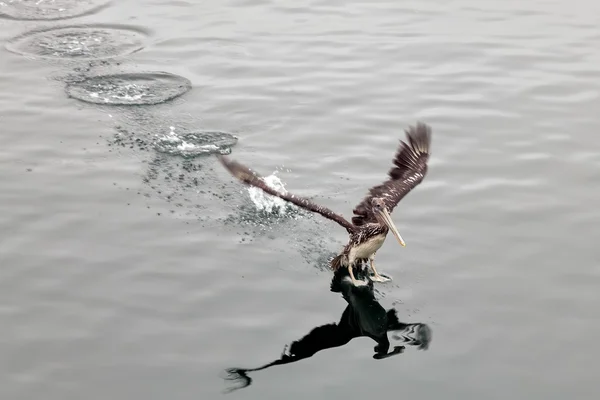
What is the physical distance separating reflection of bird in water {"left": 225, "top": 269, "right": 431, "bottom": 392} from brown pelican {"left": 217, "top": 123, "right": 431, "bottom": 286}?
1.19 feet

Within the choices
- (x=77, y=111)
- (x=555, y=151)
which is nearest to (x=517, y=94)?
(x=555, y=151)

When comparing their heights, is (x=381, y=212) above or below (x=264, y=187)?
below

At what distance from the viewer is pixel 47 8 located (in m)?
20.4

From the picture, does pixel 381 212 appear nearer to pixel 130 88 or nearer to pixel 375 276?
pixel 375 276

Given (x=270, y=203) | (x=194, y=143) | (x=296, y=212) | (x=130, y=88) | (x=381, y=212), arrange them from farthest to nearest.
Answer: (x=130, y=88) → (x=194, y=143) → (x=270, y=203) → (x=296, y=212) → (x=381, y=212)

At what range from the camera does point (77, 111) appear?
16234mm

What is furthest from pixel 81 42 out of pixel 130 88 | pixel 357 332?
pixel 357 332

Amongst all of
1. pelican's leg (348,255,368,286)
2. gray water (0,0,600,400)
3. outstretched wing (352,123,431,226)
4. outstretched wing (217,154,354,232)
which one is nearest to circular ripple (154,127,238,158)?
gray water (0,0,600,400)

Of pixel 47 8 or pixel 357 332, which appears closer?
pixel 357 332

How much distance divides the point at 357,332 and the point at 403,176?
2.89 m

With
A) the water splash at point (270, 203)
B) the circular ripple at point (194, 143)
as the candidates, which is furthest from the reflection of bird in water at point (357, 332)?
the circular ripple at point (194, 143)

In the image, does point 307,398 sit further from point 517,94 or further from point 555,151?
point 517,94

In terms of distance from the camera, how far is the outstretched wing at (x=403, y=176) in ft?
41.1

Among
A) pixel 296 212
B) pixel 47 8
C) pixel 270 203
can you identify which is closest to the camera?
pixel 296 212
